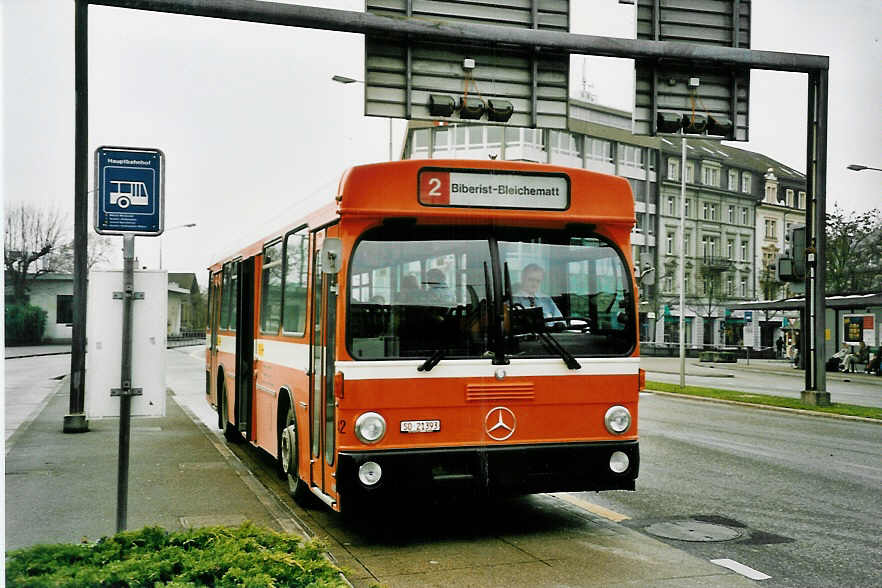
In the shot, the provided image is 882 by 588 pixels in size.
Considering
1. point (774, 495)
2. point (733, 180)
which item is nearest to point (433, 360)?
point (774, 495)

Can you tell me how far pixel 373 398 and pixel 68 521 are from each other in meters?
3.31

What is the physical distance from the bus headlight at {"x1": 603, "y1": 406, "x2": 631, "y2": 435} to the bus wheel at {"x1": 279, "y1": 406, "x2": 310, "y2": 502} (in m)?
2.96

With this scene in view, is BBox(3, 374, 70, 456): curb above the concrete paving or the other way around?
the other way around

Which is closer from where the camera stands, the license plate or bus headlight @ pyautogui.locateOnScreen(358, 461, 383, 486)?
bus headlight @ pyautogui.locateOnScreen(358, 461, 383, 486)

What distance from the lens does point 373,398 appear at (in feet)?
24.4

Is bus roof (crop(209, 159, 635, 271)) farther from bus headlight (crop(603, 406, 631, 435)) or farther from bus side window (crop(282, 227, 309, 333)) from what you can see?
bus headlight (crop(603, 406, 631, 435))

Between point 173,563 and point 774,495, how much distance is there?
7.09 m

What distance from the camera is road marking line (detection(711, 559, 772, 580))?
6.79 m

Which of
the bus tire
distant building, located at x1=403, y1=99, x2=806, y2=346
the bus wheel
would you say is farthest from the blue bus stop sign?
distant building, located at x1=403, y1=99, x2=806, y2=346

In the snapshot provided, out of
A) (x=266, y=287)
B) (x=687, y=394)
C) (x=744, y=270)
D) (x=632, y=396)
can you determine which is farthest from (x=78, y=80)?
(x=744, y=270)

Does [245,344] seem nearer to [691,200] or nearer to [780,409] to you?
[780,409]

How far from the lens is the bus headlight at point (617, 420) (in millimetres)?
8031

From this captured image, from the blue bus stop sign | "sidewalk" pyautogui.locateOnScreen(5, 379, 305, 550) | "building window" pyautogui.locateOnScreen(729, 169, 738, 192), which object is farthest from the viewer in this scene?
"building window" pyautogui.locateOnScreen(729, 169, 738, 192)

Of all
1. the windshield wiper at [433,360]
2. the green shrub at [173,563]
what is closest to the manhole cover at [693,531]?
the windshield wiper at [433,360]
